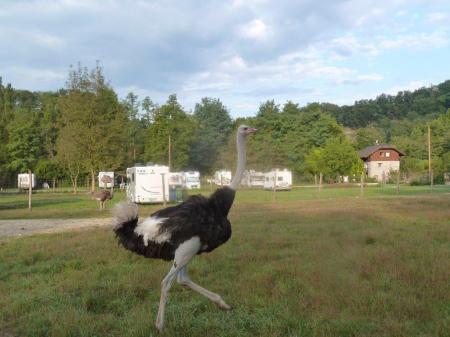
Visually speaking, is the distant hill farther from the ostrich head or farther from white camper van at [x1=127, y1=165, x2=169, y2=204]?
the ostrich head

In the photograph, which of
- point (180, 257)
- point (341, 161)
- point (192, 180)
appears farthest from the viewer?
→ point (341, 161)

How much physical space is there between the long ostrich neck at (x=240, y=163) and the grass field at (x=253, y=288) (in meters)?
1.35

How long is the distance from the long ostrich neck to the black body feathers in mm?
130

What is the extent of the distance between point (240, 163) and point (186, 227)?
125 centimetres

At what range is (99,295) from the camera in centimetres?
Result: 656

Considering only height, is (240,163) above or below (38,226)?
above

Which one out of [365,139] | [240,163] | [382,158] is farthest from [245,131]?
[365,139]

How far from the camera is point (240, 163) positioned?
6.35 metres

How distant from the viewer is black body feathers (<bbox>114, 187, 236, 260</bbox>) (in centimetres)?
548

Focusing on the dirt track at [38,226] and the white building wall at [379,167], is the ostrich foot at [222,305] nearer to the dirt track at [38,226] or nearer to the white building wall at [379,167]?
the dirt track at [38,226]

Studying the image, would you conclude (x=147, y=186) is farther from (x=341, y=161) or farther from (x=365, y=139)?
(x=365, y=139)

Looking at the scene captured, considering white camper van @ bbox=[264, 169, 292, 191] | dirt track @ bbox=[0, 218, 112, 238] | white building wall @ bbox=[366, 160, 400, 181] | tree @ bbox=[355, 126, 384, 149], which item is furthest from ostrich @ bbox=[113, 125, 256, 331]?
tree @ bbox=[355, 126, 384, 149]

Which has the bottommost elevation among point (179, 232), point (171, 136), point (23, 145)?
point (179, 232)

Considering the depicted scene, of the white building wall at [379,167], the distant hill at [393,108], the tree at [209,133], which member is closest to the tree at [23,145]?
the tree at [209,133]
